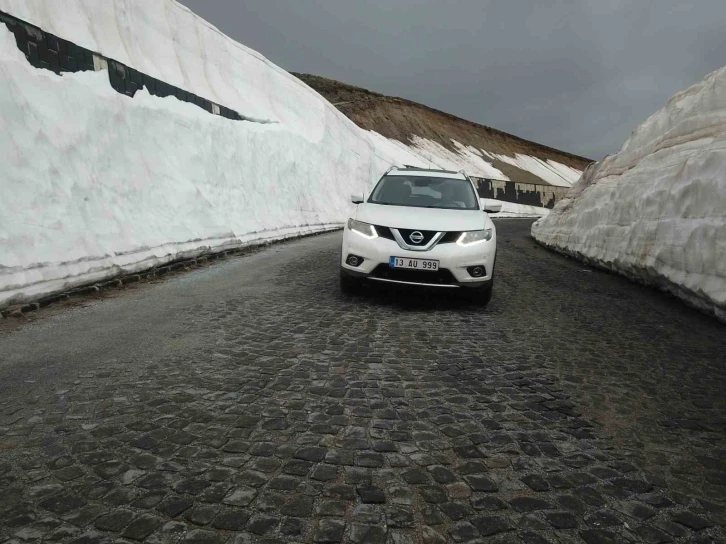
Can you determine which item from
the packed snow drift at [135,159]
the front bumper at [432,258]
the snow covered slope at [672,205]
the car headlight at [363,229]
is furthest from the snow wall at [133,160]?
the snow covered slope at [672,205]

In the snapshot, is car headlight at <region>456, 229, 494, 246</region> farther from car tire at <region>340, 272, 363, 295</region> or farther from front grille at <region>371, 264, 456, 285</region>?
car tire at <region>340, 272, 363, 295</region>

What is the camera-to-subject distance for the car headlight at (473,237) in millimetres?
5789

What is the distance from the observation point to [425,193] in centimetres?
712

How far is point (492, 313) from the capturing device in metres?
5.88

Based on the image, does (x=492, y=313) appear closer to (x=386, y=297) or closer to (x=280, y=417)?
(x=386, y=297)

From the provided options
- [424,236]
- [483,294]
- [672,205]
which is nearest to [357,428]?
[424,236]

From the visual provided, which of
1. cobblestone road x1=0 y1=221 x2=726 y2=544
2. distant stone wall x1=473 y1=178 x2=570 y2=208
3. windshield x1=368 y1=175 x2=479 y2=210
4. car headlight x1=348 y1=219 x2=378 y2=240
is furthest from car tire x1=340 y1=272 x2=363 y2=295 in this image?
distant stone wall x1=473 y1=178 x2=570 y2=208

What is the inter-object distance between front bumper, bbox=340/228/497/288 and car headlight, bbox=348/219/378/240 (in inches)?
2.3

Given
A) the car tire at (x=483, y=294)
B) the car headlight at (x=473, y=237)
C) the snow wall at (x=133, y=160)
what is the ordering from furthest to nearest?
the snow wall at (x=133, y=160) < the car tire at (x=483, y=294) < the car headlight at (x=473, y=237)

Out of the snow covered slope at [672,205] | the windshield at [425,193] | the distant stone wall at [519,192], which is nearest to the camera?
the snow covered slope at [672,205]

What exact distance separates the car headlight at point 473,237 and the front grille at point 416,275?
0.43m

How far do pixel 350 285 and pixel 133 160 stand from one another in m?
5.49

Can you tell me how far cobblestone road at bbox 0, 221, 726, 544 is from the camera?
2076 millimetres

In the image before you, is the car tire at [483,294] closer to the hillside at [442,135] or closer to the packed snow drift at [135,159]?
the packed snow drift at [135,159]
